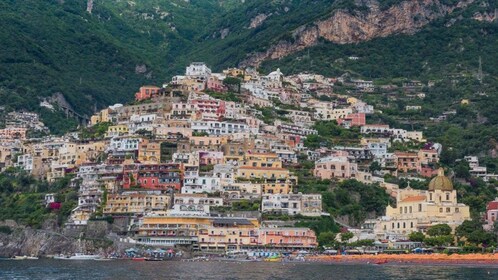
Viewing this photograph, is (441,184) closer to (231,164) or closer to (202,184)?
(231,164)

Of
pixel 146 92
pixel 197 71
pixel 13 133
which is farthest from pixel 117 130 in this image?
pixel 13 133

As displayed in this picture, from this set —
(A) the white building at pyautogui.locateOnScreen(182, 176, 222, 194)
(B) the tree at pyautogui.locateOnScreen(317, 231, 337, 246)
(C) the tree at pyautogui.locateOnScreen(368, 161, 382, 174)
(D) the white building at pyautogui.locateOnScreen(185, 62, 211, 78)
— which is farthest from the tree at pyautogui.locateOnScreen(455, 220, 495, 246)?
(D) the white building at pyautogui.locateOnScreen(185, 62, 211, 78)

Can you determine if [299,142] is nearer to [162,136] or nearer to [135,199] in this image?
[162,136]

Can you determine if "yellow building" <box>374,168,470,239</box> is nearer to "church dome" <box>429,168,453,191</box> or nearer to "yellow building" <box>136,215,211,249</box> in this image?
"church dome" <box>429,168,453,191</box>

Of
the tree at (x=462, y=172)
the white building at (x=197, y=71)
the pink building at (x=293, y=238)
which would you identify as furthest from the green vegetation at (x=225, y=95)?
the pink building at (x=293, y=238)

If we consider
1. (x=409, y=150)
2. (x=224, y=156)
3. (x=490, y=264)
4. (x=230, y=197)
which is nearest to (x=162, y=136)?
(x=224, y=156)
